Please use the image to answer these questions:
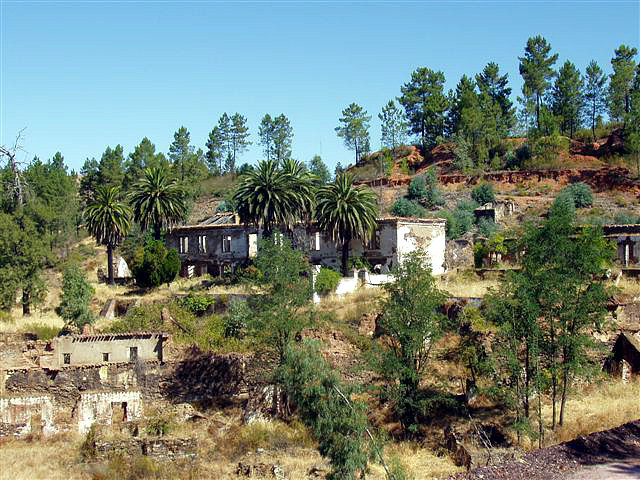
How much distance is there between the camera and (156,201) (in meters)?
52.7

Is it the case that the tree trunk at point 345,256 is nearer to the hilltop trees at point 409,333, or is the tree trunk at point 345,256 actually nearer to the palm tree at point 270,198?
the palm tree at point 270,198

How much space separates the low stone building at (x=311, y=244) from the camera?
158 ft

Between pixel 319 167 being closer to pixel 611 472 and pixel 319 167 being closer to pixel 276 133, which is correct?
pixel 276 133

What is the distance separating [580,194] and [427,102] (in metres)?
26.0

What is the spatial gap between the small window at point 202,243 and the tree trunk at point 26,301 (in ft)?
42.6

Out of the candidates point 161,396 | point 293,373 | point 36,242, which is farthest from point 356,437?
point 36,242

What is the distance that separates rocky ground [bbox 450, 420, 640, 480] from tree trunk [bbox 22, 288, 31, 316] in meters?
29.9

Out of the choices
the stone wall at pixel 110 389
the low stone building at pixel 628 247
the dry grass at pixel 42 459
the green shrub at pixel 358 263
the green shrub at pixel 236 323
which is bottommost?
the dry grass at pixel 42 459

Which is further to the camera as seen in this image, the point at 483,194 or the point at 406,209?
the point at 483,194

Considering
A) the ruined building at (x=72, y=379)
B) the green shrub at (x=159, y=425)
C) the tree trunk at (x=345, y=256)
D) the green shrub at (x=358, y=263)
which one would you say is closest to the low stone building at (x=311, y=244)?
the green shrub at (x=358, y=263)

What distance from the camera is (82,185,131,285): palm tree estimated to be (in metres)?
51.3

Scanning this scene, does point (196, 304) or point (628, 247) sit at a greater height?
point (628, 247)

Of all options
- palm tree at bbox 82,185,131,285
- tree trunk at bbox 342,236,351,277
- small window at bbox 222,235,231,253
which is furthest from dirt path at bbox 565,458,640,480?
palm tree at bbox 82,185,131,285

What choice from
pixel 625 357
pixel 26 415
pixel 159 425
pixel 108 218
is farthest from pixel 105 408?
pixel 625 357
